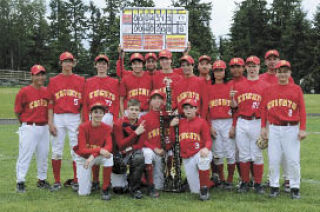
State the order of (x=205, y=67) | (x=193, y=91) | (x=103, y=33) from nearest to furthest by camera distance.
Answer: (x=193, y=91) < (x=205, y=67) < (x=103, y=33)

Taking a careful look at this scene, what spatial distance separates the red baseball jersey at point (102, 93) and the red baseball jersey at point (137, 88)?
17 centimetres

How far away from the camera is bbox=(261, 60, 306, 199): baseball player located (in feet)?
18.6

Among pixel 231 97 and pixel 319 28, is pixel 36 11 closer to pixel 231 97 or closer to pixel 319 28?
pixel 319 28

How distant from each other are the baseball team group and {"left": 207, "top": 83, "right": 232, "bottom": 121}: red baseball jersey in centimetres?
2

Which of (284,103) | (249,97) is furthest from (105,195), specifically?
(284,103)

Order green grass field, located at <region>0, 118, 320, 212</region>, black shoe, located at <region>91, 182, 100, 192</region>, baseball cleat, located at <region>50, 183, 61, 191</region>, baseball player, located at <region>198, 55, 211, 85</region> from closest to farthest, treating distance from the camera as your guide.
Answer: green grass field, located at <region>0, 118, 320, 212</region> < baseball cleat, located at <region>50, 183, 61, 191</region> < black shoe, located at <region>91, 182, 100, 192</region> < baseball player, located at <region>198, 55, 211, 85</region>

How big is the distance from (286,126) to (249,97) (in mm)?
786

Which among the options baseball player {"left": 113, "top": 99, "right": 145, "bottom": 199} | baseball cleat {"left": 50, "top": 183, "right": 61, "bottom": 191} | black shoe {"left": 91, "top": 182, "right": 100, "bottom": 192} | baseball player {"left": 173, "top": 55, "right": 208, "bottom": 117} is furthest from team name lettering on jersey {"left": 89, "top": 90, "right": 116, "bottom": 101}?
baseball cleat {"left": 50, "top": 183, "right": 61, "bottom": 191}

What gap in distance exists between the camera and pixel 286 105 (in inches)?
224

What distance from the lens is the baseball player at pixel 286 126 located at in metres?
5.66

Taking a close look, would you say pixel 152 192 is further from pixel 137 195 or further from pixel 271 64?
pixel 271 64

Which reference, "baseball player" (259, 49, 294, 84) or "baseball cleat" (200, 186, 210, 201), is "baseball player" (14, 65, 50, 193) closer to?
"baseball cleat" (200, 186, 210, 201)

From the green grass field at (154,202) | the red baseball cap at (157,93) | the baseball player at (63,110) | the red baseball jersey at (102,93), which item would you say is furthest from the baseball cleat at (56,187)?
the red baseball cap at (157,93)

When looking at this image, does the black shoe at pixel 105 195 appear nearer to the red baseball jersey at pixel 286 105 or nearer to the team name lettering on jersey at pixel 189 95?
the team name lettering on jersey at pixel 189 95
